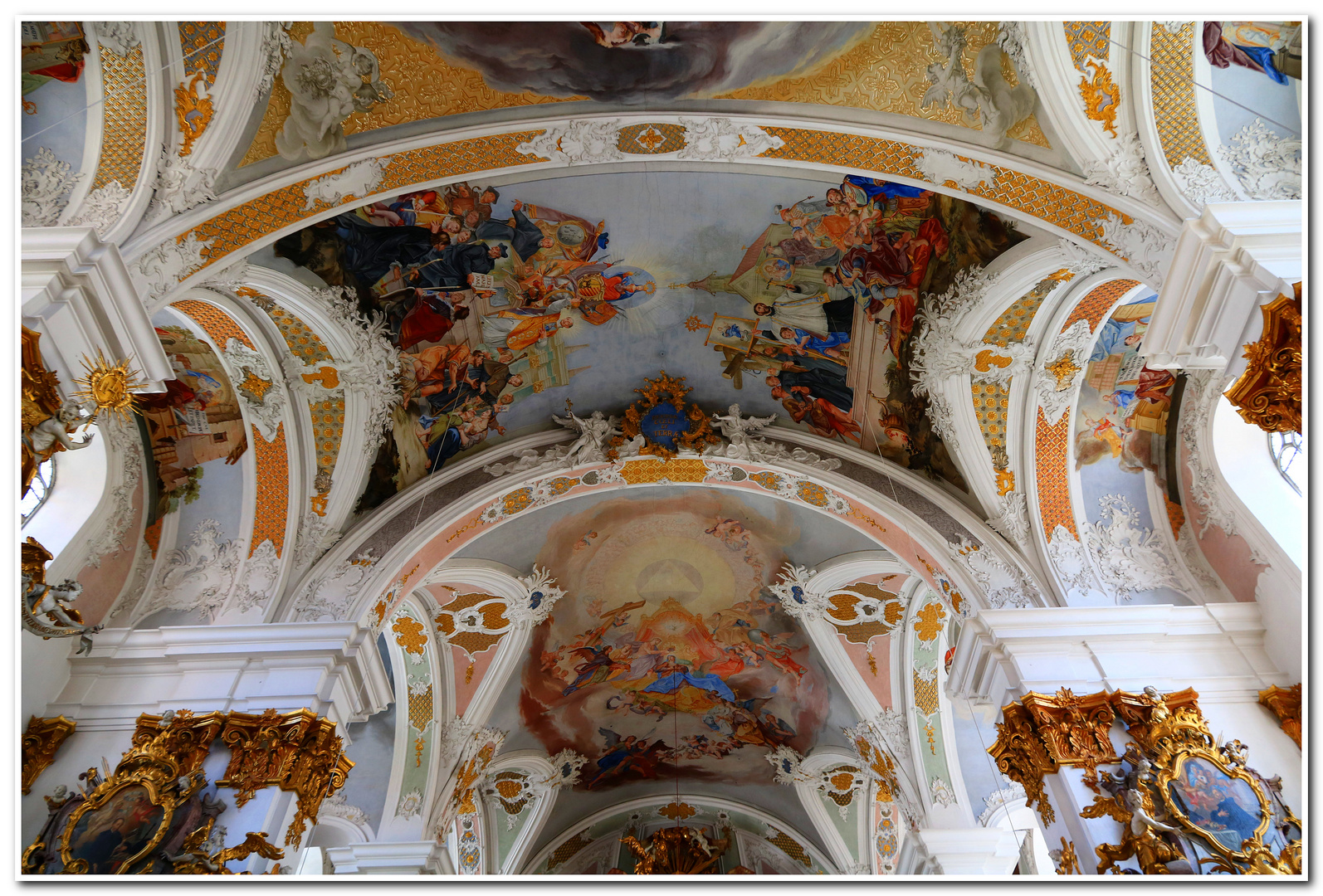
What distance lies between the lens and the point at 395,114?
28.1 ft

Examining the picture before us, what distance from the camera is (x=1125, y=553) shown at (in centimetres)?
1027

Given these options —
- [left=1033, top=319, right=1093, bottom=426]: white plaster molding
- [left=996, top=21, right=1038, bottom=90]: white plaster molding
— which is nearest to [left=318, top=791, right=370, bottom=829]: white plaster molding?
[left=1033, top=319, right=1093, bottom=426]: white plaster molding

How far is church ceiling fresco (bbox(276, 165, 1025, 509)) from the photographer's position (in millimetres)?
9898

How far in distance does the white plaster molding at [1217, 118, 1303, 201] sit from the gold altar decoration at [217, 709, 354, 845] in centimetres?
914

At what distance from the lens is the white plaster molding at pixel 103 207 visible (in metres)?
6.82

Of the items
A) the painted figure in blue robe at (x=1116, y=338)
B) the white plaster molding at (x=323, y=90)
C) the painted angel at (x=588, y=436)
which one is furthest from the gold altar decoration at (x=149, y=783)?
the painted figure in blue robe at (x=1116, y=338)

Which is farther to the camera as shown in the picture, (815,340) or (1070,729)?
(815,340)

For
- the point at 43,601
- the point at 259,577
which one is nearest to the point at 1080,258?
the point at 43,601

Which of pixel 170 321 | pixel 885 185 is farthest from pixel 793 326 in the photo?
pixel 170 321

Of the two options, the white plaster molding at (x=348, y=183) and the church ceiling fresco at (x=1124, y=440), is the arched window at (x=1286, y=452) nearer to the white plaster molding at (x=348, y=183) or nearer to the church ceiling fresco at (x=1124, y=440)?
the church ceiling fresco at (x=1124, y=440)

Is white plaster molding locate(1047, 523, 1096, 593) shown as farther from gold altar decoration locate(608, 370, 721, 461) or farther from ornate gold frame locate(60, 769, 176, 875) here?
ornate gold frame locate(60, 769, 176, 875)

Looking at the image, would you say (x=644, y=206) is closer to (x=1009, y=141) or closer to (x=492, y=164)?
(x=492, y=164)

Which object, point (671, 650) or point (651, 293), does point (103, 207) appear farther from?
point (671, 650)

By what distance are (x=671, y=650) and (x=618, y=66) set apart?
37.8ft
